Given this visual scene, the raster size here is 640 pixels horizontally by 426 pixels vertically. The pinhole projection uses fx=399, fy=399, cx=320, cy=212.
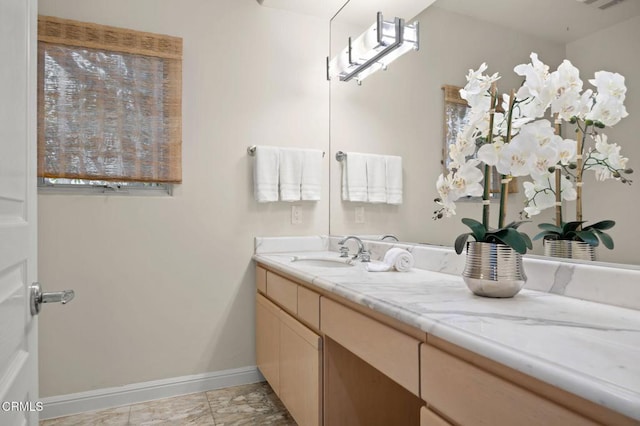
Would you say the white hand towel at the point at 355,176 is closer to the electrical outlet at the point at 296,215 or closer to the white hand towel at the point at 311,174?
the white hand towel at the point at 311,174

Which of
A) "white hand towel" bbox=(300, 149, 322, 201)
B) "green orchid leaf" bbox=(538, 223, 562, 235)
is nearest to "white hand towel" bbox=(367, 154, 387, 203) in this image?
"white hand towel" bbox=(300, 149, 322, 201)

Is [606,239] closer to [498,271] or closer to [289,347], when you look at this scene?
[498,271]

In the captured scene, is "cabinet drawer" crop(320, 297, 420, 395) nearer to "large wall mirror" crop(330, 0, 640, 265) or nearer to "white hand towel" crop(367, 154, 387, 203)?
"large wall mirror" crop(330, 0, 640, 265)

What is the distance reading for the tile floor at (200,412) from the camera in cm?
204

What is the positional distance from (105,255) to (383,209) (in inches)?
62.8

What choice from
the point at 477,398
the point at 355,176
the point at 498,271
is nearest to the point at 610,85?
the point at 498,271

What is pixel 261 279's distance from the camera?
2395 mm

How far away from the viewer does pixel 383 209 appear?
2375 millimetres

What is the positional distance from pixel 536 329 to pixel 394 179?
4.83 ft

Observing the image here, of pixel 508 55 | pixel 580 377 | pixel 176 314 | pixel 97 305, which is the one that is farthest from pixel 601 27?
pixel 97 305

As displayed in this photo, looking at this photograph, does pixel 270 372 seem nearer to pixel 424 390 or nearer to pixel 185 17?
pixel 424 390

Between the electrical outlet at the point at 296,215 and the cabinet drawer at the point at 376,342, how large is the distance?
1.17 meters

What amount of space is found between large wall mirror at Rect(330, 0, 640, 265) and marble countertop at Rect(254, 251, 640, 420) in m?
0.29

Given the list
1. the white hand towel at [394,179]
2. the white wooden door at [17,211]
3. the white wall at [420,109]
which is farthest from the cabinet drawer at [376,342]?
the white hand towel at [394,179]
